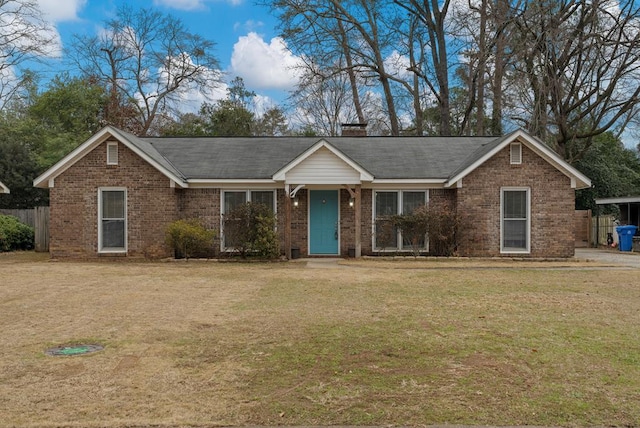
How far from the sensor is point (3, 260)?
16.7 meters

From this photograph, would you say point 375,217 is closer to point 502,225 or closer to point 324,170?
point 324,170

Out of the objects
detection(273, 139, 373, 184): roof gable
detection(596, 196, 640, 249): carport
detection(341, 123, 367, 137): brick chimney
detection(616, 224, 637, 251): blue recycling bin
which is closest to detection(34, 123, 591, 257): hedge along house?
detection(273, 139, 373, 184): roof gable

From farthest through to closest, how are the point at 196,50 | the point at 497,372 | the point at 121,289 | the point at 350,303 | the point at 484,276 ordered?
1. the point at 196,50
2. the point at 484,276
3. the point at 121,289
4. the point at 350,303
5. the point at 497,372

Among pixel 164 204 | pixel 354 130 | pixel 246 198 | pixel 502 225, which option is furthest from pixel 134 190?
pixel 502 225

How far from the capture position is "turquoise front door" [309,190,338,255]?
17219 mm

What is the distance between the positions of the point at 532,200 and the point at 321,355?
12941mm

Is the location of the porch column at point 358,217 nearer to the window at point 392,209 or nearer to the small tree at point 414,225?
the window at point 392,209

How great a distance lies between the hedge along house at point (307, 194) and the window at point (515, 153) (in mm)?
33

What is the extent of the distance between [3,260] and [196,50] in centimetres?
2476

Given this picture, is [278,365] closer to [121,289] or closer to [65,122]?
[121,289]

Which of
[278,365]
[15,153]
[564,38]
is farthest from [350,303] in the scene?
[15,153]

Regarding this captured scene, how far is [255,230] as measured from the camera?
1568cm

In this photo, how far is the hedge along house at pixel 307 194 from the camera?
16.0 m

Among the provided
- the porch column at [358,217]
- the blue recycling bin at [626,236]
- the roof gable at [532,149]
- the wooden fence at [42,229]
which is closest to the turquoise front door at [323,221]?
the porch column at [358,217]
